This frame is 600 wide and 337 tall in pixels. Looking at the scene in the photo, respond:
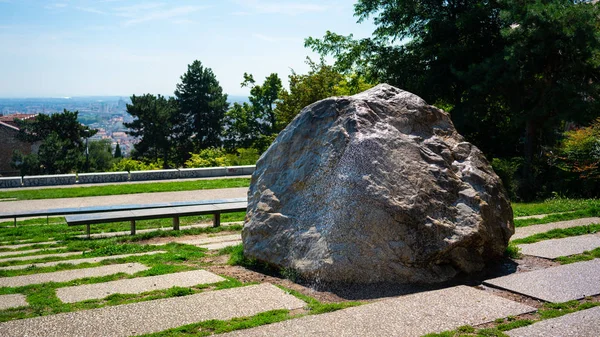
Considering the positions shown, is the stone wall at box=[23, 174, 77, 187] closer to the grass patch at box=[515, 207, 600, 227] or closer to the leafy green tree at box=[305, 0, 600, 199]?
the leafy green tree at box=[305, 0, 600, 199]

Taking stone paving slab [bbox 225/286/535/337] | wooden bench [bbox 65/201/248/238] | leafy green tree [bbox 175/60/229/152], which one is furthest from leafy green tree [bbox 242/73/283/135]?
stone paving slab [bbox 225/286/535/337]

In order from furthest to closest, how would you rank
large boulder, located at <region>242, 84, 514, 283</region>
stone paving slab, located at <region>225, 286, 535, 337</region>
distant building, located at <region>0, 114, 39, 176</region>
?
distant building, located at <region>0, 114, 39, 176</region> < large boulder, located at <region>242, 84, 514, 283</region> < stone paving slab, located at <region>225, 286, 535, 337</region>

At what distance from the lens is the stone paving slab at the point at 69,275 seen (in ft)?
21.7

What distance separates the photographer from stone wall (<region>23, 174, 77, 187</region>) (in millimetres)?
19094

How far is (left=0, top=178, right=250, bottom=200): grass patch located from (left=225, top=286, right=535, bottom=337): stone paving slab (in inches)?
528

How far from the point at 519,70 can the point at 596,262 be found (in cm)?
1123

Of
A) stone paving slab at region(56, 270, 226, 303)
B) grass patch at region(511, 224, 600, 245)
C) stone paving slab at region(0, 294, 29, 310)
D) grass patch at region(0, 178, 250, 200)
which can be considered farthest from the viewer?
grass patch at region(0, 178, 250, 200)

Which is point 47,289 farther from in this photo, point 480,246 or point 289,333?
point 480,246

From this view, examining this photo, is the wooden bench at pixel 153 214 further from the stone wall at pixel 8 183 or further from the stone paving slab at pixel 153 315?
the stone wall at pixel 8 183

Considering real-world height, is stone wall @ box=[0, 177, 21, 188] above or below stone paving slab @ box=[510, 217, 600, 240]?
below

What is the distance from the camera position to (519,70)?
659 inches

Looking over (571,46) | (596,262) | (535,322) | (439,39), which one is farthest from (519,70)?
Answer: (535,322)

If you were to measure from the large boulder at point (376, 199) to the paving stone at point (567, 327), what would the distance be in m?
1.53

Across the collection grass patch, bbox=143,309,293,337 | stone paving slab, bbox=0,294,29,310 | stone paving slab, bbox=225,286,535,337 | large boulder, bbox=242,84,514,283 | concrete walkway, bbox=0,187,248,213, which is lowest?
concrete walkway, bbox=0,187,248,213
